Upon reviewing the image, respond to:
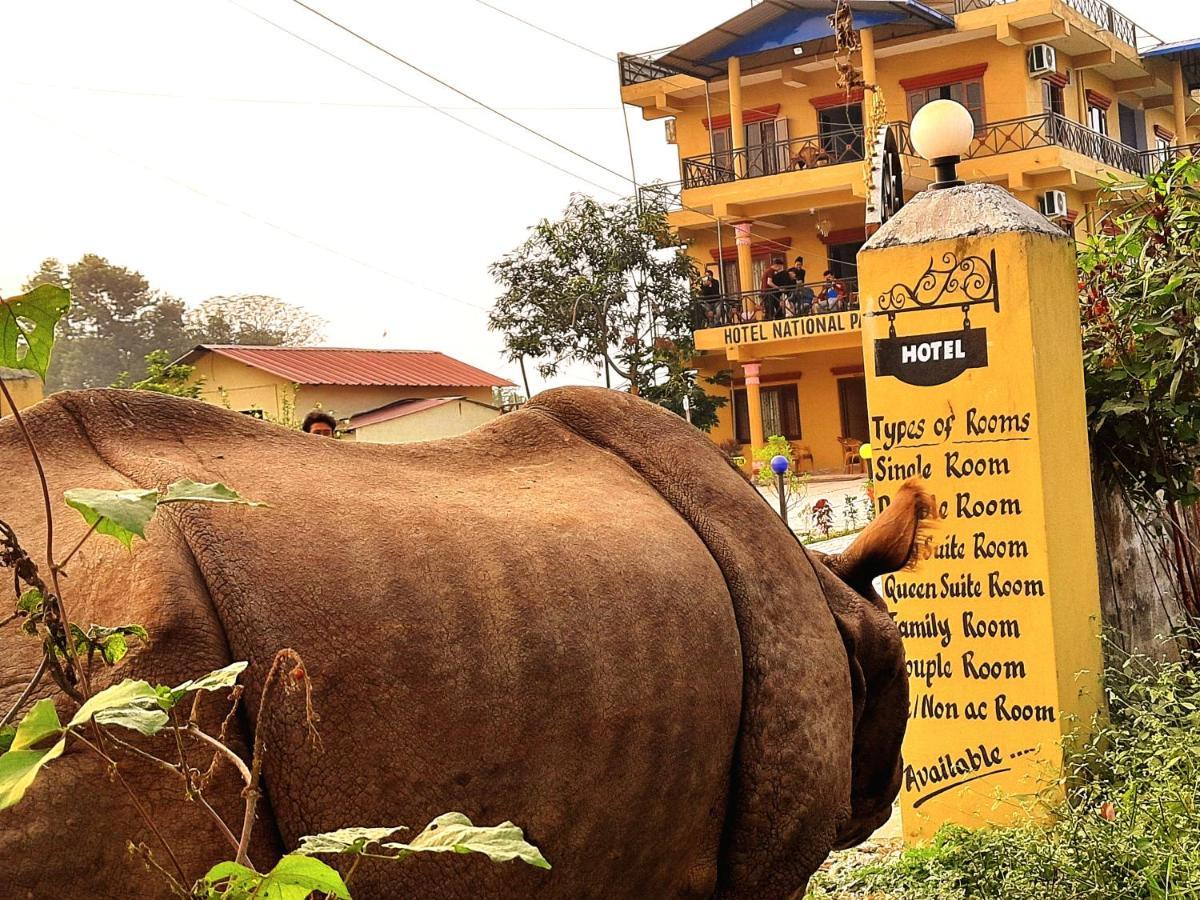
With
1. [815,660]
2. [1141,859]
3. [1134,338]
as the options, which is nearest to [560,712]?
[815,660]

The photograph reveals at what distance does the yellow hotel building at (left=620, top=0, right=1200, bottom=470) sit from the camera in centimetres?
3017

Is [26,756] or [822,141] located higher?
[822,141]

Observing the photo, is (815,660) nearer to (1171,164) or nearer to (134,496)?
(134,496)

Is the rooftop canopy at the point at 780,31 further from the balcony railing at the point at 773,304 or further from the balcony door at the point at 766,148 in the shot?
the balcony railing at the point at 773,304

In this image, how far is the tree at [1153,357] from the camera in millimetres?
6234

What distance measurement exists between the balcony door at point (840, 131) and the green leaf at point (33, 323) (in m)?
30.1

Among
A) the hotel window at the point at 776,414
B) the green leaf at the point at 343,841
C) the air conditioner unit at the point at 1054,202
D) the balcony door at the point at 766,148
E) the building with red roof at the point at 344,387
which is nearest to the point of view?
the green leaf at the point at 343,841

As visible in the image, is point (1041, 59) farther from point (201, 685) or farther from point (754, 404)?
point (201, 685)

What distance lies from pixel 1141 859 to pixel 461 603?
2.82 metres

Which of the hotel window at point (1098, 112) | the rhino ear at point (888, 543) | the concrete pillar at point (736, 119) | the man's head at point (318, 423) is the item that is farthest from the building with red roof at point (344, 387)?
the rhino ear at point (888, 543)

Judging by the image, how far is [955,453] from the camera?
5629 mm

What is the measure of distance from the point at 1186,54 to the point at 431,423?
68.7 feet

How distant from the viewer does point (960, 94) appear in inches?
1235

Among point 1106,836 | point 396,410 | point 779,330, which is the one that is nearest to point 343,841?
point 1106,836
